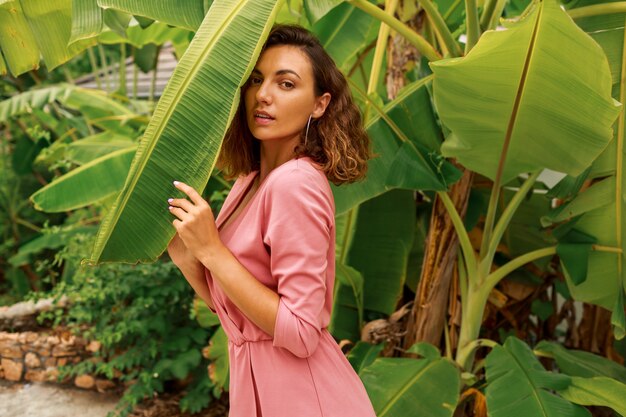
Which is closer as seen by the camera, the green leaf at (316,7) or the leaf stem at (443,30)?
the green leaf at (316,7)

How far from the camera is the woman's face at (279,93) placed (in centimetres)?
132

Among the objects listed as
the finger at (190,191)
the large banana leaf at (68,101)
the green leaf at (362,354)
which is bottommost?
the green leaf at (362,354)

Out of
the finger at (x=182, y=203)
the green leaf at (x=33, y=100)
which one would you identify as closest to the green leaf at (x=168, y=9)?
the finger at (x=182, y=203)

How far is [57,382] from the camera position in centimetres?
414

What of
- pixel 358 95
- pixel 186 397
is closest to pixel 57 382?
pixel 186 397

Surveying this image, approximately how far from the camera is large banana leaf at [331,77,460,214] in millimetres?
2141

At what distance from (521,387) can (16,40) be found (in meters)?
1.70

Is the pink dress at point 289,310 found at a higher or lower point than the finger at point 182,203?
lower

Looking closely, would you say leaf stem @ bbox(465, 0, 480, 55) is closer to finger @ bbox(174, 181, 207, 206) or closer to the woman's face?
the woman's face

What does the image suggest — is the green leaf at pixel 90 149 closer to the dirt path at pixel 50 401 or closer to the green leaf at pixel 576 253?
the dirt path at pixel 50 401

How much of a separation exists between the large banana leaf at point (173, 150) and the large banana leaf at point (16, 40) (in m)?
0.62

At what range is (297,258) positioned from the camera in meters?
1.21

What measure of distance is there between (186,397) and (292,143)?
2534mm

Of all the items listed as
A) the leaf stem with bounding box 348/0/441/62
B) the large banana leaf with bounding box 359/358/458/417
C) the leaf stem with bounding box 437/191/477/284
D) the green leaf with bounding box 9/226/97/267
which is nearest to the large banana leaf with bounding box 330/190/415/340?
the leaf stem with bounding box 437/191/477/284
